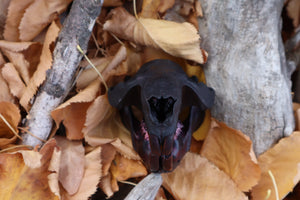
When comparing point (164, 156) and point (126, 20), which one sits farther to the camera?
point (126, 20)

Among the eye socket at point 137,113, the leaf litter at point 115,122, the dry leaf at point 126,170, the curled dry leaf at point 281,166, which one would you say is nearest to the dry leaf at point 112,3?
the leaf litter at point 115,122

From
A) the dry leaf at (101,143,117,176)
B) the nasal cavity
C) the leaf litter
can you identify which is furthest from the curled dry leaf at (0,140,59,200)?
the nasal cavity

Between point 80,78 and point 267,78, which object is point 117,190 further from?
point 267,78

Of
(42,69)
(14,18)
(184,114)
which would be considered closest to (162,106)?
(184,114)

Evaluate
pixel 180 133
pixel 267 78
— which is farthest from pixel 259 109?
pixel 180 133

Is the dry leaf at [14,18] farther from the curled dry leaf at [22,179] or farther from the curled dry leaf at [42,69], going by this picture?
the curled dry leaf at [22,179]

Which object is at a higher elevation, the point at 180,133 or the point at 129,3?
the point at 129,3

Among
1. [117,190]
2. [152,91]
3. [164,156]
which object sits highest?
[152,91]

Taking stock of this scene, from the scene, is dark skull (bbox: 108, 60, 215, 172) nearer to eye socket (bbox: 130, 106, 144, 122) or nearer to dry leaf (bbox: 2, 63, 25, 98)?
eye socket (bbox: 130, 106, 144, 122)
